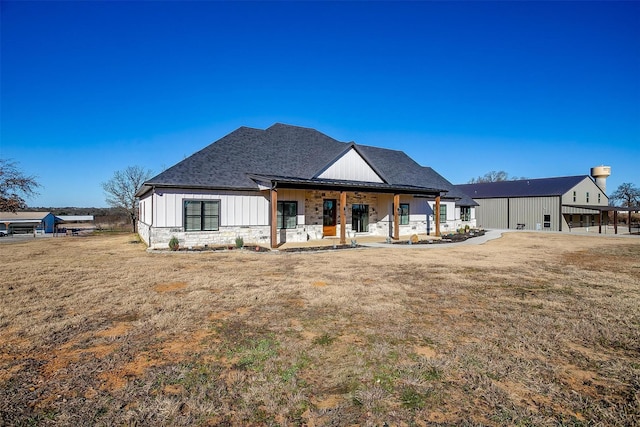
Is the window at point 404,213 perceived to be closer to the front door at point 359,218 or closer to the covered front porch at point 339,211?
the covered front porch at point 339,211

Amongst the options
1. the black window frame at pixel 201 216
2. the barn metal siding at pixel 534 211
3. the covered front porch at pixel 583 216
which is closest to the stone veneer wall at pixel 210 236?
the black window frame at pixel 201 216

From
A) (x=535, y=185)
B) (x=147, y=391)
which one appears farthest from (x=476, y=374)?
(x=535, y=185)

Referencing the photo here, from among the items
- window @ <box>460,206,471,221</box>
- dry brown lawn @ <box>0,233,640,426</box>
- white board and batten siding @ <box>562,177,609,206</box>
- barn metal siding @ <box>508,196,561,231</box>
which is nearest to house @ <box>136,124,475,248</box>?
window @ <box>460,206,471,221</box>

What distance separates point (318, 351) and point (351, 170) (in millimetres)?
16143

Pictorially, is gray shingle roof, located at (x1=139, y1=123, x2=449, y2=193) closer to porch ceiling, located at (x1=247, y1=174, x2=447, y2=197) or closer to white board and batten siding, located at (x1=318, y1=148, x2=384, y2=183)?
white board and batten siding, located at (x1=318, y1=148, x2=384, y2=183)

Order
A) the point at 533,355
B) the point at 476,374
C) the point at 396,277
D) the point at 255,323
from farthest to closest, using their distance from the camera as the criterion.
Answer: the point at 396,277 → the point at 255,323 → the point at 533,355 → the point at 476,374

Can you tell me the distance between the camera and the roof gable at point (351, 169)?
62.1 ft

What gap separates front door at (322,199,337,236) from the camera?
64.2 ft

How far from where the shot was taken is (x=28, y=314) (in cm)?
577

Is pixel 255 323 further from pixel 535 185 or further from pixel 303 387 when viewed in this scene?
pixel 535 185

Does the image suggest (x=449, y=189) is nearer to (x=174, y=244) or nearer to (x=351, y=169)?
(x=351, y=169)

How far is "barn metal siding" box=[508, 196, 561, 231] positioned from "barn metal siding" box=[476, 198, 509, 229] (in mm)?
632

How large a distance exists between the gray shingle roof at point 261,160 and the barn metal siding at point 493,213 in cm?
1496

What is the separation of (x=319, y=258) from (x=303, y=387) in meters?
9.21
